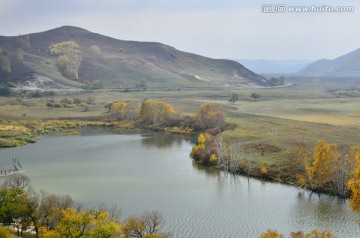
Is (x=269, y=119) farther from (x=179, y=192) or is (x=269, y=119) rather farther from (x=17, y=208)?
(x=17, y=208)

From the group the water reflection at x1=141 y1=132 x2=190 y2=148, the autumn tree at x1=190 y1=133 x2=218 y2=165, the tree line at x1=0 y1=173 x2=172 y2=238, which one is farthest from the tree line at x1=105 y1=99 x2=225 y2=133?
the tree line at x1=0 y1=173 x2=172 y2=238

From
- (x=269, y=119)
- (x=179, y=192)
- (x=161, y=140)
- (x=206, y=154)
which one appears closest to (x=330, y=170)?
(x=179, y=192)

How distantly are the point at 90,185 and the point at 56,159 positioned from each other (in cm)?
1970

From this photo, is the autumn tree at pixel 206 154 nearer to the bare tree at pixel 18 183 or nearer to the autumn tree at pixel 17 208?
the bare tree at pixel 18 183

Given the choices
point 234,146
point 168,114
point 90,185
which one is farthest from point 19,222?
point 168,114

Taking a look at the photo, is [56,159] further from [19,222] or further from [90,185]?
[19,222]

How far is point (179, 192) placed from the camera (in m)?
57.4

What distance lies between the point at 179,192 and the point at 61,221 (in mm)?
23845

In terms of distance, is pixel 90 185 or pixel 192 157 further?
pixel 192 157

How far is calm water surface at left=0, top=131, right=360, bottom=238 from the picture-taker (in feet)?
151

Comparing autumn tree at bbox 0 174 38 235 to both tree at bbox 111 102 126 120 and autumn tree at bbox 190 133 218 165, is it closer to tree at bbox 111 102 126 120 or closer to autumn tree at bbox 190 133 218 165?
autumn tree at bbox 190 133 218 165

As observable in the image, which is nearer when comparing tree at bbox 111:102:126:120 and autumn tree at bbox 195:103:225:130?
autumn tree at bbox 195:103:225:130

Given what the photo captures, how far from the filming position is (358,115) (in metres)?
122

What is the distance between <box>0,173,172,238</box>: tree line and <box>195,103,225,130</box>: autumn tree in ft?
214
